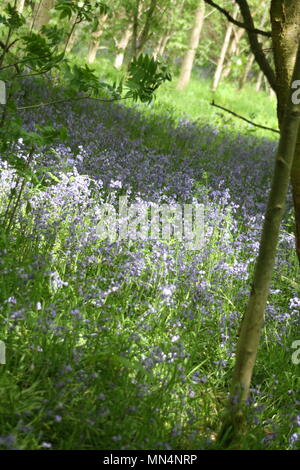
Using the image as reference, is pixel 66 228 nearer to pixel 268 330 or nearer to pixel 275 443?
pixel 268 330

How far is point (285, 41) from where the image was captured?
9.02 feet

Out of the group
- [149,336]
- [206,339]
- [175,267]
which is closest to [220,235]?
[175,267]

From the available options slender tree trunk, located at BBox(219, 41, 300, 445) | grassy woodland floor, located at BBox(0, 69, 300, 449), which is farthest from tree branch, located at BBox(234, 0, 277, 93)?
grassy woodland floor, located at BBox(0, 69, 300, 449)

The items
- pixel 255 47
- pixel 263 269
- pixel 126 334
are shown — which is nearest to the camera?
pixel 263 269

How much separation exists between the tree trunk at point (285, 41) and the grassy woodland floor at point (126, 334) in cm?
71

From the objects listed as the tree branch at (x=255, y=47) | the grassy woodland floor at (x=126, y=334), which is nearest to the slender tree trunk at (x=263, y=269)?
the grassy woodland floor at (x=126, y=334)

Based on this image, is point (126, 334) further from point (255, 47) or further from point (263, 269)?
point (255, 47)

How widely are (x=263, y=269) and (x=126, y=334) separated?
1.02 meters

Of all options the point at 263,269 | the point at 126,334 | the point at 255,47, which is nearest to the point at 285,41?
→ the point at 255,47

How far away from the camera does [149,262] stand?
3.68 metres

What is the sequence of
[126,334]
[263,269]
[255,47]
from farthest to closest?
[126,334] < [255,47] < [263,269]

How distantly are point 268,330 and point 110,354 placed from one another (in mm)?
1494

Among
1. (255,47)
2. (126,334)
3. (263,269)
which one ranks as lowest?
(126,334)

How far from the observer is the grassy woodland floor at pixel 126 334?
7.34 feet
